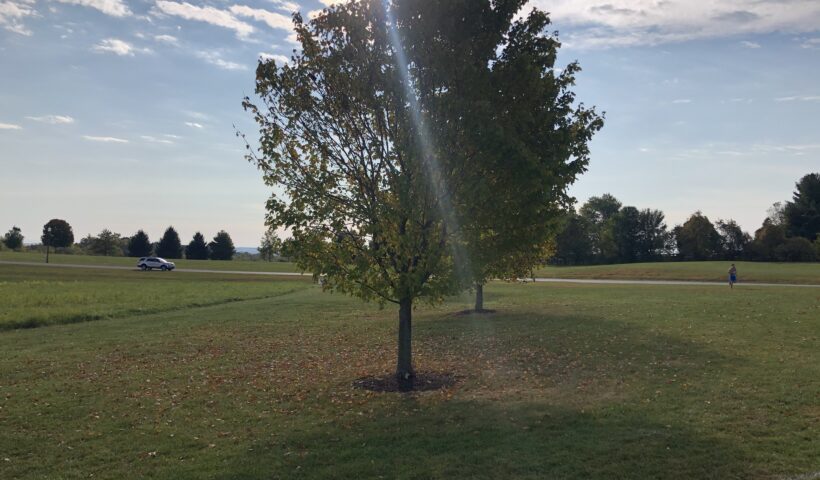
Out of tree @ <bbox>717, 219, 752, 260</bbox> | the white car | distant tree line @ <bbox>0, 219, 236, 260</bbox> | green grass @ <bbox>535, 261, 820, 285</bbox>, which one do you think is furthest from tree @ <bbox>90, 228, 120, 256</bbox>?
tree @ <bbox>717, 219, 752, 260</bbox>

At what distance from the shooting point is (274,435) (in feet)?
29.4

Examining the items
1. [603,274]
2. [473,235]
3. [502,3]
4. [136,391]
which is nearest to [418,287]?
[473,235]

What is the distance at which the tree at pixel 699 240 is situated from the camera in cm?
9269

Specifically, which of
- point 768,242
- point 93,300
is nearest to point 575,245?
point 768,242

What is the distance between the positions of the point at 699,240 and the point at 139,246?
10159 centimetres

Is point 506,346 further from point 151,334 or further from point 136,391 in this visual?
point 151,334

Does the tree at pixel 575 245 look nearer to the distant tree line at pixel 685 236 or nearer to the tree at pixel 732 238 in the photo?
the distant tree line at pixel 685 236

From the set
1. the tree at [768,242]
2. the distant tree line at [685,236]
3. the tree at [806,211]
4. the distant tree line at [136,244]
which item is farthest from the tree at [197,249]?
the tree at [806,211]

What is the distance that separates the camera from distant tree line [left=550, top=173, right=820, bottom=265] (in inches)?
3219

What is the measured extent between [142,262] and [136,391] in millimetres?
69785

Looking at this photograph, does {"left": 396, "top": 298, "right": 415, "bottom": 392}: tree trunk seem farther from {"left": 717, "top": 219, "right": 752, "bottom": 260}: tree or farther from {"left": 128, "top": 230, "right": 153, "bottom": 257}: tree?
{"left": 128, "top": 230, "right": 153, "bottom": 257}: tree

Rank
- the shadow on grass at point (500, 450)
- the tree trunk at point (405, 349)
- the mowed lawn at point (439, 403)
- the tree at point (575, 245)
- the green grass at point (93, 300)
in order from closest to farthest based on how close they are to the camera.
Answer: the shadow on grass at point (500, 450) → the mowed lawn at point (439, 403) → the tree trunk at point (405, 349) → the green grass at point (93, 300) → the tree at point (575, 245)

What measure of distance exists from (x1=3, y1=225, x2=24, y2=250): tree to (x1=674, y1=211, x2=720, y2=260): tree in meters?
132

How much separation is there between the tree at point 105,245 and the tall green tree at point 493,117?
130 metres
